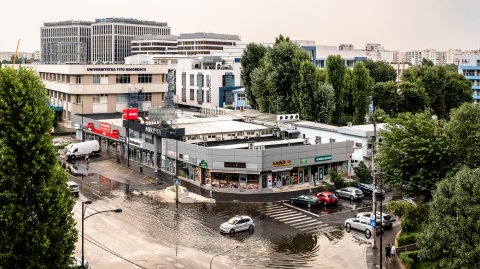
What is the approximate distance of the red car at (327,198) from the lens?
49322 mm

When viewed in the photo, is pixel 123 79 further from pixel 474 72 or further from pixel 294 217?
pixel 474 72

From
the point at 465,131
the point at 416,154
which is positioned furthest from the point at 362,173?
the point at 465,131

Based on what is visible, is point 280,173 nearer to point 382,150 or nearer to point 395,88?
point 382,150

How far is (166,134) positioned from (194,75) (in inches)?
2288

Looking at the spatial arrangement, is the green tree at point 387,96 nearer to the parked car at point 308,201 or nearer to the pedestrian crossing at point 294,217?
the parked car at point 308,201

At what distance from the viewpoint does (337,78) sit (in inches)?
3268

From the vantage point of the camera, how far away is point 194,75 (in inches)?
4587

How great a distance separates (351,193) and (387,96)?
145 feet

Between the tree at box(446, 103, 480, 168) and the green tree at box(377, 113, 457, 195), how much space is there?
1.99ft

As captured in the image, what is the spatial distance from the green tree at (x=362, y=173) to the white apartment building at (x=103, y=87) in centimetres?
4334

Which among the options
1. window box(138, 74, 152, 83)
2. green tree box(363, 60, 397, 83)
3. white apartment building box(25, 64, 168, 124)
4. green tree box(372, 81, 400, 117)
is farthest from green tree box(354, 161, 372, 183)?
green tree box(363, 60, 397, 83)

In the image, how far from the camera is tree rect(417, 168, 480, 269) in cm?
2877

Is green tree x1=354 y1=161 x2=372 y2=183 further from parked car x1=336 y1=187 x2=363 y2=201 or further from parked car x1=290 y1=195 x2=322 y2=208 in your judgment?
parked car x1=290 y1=195 x2=322 y2=208

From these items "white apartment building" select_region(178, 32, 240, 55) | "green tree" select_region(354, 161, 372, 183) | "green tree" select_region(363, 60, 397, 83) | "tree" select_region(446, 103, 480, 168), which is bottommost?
"green tree" select_region(354, 161, 372, 183)
